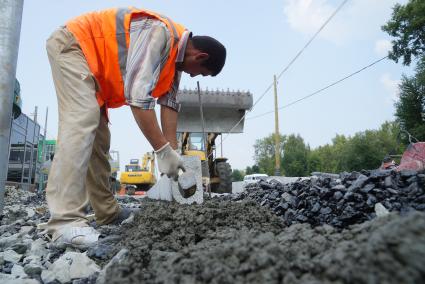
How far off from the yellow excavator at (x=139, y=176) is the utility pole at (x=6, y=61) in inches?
483

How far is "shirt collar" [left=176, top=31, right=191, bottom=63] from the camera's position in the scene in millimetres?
2533

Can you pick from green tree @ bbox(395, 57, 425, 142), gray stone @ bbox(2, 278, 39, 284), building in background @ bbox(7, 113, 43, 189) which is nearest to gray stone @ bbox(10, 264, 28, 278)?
gray stone @ bbox(2, 278, 39, 284)

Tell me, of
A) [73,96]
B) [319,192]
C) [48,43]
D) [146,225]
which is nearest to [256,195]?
[319,192]

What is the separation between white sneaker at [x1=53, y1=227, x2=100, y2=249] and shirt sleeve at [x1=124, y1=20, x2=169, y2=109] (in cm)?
80

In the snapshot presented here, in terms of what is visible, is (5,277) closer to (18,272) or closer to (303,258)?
(18,272)

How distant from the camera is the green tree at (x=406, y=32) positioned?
23562mm

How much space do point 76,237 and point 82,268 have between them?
52 cm

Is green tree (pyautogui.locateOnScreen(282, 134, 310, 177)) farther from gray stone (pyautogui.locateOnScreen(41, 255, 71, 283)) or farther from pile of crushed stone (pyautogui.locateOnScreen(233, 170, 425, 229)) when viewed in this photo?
gray stone (pyautogui.locateOnScreen(41, 255, 71, 283))

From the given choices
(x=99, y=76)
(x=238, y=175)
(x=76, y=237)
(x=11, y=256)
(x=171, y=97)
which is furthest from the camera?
(x=238, y=175)

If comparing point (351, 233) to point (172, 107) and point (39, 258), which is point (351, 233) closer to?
point (39, 258)

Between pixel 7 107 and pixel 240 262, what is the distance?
285 centimetres

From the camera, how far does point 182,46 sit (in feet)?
8.38

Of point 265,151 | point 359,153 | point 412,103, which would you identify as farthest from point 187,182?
point 265,151

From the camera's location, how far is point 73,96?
7.56ft
